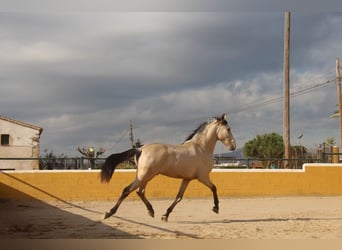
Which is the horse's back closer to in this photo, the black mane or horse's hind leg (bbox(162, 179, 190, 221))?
horse's hind leg (bbox(162, 179, 190, 221))

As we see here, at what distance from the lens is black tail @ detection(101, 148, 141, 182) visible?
799 centimetres

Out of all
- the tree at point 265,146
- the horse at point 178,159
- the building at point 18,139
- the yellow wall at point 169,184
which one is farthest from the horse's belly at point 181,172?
the tree at point 265,146

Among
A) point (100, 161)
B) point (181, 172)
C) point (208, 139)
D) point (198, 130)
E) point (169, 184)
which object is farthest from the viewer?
point (100, 161)

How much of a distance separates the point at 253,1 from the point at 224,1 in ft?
1.17

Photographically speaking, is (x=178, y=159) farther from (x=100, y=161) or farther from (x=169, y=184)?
(x=100, y=161)

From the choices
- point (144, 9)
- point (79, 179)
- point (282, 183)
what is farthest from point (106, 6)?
point (282, 183)

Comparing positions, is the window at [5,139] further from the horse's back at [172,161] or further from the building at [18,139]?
the horse's back at [172,161]

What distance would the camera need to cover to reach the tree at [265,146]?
1230 inches

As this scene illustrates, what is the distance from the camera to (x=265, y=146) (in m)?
32.8

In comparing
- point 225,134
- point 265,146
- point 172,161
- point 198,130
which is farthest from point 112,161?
point 265,146

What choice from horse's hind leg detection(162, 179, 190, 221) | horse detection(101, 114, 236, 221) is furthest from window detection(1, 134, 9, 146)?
horse's hind leg detection(162, 179, 190, 221)

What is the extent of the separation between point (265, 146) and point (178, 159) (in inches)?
999

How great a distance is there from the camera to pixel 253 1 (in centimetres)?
580

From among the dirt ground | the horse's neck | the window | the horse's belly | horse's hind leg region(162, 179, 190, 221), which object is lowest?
the dirt ground
